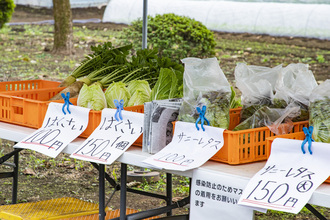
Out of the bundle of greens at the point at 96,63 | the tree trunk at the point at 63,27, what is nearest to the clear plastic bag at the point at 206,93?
the bundle of greens at the point at 96,63

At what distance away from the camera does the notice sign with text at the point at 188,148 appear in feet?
6.62

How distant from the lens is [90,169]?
525 cm

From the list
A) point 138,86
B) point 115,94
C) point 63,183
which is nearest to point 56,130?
point 115,94

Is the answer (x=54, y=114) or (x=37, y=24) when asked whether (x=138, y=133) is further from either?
(x=37, y=24)

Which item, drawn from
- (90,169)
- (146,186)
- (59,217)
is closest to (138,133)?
(59,217)

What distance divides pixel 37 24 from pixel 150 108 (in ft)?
48.7

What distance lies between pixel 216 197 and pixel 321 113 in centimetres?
50

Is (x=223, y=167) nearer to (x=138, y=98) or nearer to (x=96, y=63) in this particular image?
(x=138, y=98)

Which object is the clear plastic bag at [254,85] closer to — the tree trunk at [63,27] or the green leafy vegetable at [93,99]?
the green leafy vegetable at [93,99]

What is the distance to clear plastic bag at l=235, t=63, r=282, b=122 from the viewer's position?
2352 mm

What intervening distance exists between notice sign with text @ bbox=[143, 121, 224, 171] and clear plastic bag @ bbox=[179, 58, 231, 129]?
0.06 m

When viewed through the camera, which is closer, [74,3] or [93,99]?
[93,99]

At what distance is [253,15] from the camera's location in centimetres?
1389

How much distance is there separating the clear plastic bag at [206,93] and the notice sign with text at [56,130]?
0.52 meters
